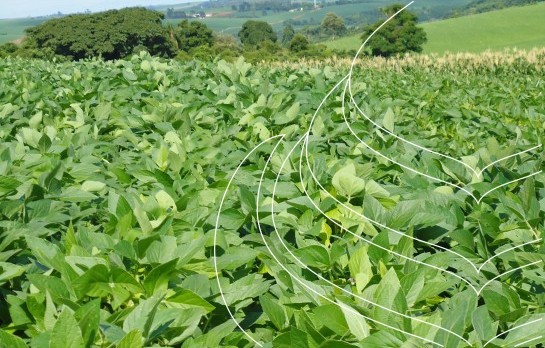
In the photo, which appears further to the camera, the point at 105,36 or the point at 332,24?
the point at 332,24

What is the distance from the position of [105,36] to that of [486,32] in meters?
42.8

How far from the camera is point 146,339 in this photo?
1.43 metres

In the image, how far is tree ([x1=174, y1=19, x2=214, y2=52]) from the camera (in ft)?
210

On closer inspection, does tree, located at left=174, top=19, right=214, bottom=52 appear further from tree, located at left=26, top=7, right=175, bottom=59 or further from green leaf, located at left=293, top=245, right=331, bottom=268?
green leaf, located at left=293, top=245, right=331, bottom=268

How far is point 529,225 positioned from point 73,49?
218 ft

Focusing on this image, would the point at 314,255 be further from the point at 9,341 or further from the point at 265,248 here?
the point at 9,341

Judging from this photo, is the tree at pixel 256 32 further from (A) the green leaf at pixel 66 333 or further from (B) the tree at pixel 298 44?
(A) the green leaf at pixel 66 333

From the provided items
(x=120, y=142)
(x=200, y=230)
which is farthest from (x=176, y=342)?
(x=120, y=142)

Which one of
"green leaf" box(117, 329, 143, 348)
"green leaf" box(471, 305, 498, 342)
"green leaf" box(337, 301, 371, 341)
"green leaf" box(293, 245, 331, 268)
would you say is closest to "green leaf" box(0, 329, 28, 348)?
"green leaf" box(117, 329, 143, 348)

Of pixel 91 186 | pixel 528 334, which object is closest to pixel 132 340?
pixel 528 334

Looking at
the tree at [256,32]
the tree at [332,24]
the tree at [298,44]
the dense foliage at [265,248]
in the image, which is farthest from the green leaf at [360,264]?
the tree at [256,32]

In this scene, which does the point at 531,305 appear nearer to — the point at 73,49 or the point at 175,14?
the point at 73,49

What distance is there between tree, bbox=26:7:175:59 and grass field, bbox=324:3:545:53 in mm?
20406

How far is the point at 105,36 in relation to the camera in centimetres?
6588
